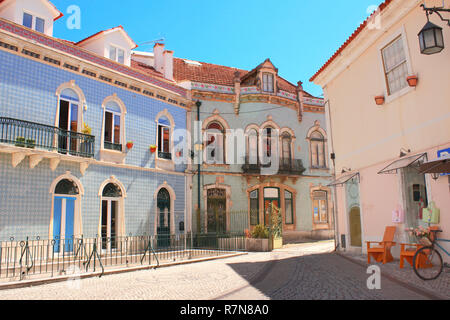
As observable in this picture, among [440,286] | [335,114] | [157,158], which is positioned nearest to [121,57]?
[157,158]

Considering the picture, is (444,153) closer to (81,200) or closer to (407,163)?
(407,163)

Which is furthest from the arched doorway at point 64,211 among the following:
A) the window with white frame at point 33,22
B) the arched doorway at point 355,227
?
the arched doorway at point 355,227

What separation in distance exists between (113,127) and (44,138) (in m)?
3.60

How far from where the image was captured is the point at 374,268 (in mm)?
10570

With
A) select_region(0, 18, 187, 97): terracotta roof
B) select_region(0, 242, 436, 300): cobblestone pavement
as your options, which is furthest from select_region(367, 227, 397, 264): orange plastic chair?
select_region(0, 18, 187, 97): terracotta roof

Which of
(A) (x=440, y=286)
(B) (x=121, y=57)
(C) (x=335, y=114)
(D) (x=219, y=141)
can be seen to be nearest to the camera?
(A) (x=440, y=286)

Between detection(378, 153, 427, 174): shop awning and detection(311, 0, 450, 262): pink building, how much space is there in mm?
32

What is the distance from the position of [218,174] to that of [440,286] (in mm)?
15256

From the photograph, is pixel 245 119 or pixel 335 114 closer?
pixel 335 114

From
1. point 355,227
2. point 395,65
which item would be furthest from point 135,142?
point 395,65

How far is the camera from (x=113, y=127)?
17438 mm

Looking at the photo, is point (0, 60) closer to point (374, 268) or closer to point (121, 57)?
point (121, 57)

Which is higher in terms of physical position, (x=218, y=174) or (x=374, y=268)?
(x=218, y=174)

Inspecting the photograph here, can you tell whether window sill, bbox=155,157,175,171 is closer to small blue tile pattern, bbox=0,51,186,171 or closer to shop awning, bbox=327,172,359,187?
small blue tile pattern, bbox=0,51,186,171
